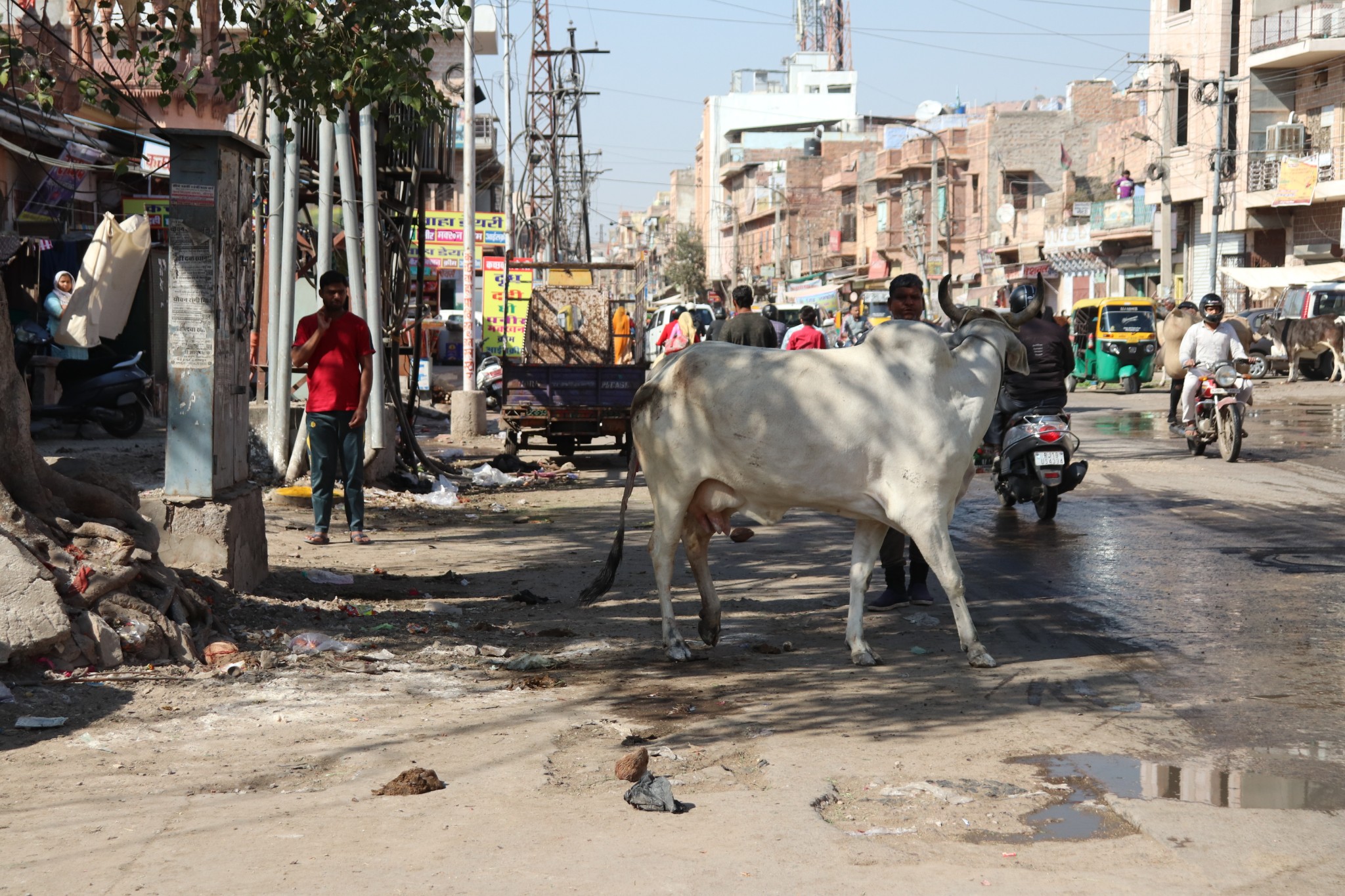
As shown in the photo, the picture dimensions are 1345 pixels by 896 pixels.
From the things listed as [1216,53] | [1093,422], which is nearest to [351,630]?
[1093,422]

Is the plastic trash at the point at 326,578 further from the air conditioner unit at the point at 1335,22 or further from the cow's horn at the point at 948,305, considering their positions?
the air conditioner unit at the point at 1335,22

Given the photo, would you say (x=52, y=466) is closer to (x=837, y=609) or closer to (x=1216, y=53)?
(x=837, y=609)

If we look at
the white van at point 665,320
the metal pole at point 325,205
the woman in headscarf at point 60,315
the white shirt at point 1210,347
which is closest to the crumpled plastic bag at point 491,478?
the metal pole at point 325,205

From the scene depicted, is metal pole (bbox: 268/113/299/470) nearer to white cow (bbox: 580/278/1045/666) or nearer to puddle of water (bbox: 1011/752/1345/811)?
white cow (bbox: 580/278/1045/666)

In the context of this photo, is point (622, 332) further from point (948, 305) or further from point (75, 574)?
point (75, 574)

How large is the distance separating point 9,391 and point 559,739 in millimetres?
3504

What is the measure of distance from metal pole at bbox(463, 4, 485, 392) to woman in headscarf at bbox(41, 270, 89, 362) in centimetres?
480

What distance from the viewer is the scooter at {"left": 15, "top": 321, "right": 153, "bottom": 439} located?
1650cm

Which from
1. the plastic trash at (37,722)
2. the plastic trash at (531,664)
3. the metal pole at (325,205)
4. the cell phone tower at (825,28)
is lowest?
the plastic trash at (531,664)

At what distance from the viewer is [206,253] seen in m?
7.59

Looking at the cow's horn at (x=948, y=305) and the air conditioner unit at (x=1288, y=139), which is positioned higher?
the air conditioner unit at (x=1288, y=139)

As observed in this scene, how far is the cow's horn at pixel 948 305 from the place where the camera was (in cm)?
677

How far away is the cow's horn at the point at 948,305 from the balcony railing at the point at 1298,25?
136 ft

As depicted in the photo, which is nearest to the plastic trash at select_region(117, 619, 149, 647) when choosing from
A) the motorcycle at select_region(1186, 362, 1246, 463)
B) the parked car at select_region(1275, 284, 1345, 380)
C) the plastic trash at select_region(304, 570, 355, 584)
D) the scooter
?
the plastic trash at select_region(304, 570, 355, 584)
